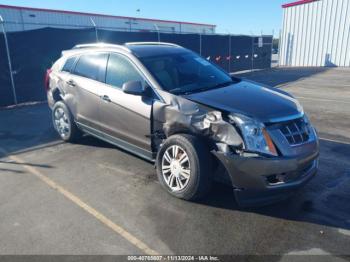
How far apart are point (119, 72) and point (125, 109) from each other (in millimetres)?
655

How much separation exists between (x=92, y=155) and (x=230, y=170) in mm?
2932

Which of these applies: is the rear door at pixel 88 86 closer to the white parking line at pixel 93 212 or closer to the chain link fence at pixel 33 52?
the white parking line at pixel 93 212

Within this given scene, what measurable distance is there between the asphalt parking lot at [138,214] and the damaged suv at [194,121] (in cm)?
30

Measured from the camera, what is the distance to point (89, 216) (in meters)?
3.72

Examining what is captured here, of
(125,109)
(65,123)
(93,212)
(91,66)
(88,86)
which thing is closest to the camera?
(93,212)

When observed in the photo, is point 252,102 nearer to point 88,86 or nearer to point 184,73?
point 184,73

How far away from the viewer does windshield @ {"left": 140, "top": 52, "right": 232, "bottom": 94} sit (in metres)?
4.42

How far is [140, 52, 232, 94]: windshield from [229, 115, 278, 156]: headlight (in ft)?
3.43

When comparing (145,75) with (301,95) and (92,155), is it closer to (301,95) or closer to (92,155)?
(92,155)

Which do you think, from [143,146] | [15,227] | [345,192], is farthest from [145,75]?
[345,192]

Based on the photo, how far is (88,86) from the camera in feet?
17.7

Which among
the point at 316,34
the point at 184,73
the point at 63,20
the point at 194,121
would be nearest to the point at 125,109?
the point at 184,73

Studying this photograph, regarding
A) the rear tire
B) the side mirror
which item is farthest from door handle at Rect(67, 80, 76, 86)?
the side mirror

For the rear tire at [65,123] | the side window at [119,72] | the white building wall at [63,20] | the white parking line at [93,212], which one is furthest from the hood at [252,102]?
the white building wall at [63,20]
